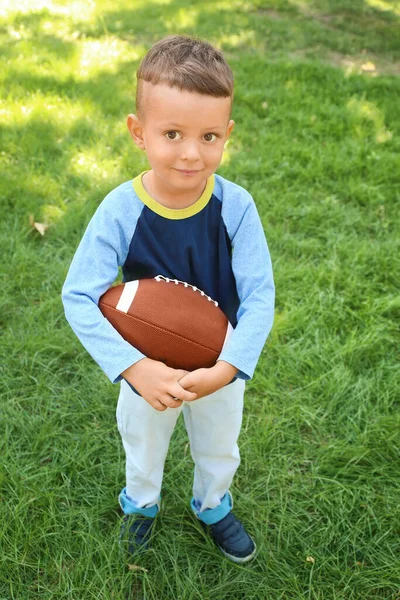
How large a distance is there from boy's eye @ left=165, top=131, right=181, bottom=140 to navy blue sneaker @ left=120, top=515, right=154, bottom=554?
140 cm

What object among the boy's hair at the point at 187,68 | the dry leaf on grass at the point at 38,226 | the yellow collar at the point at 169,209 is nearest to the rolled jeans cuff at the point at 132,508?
the yellow collar at the point at 169,209

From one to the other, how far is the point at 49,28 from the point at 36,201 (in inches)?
171

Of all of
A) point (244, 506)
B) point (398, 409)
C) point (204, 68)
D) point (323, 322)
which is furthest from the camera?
point (323, 322)

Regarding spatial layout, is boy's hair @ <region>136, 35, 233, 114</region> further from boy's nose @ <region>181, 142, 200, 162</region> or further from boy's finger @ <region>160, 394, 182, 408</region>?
boy's finger @ <region>160, 394, 182, 408</region>

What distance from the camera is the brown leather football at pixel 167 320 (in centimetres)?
166

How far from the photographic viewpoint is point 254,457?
2561mm

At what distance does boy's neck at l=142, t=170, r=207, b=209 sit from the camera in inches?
65.8

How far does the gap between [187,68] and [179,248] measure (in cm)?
49

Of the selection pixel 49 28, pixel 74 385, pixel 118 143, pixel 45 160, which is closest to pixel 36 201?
pixel 45 160

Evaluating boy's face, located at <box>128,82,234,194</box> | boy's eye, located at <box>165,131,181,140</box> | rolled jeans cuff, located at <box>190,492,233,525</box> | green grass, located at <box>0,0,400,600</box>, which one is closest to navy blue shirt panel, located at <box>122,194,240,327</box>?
boy's face, located at <box>128,82,234,194</box>

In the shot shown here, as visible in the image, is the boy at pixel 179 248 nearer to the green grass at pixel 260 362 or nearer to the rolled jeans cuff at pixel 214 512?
the rolled jeans cuff at pixel 214 512

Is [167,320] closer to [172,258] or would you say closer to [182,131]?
[172,258]

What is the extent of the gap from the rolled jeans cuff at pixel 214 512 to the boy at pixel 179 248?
0.36 meters

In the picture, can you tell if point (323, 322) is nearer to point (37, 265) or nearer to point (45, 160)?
point (37, 265)
